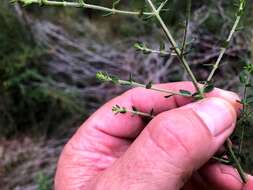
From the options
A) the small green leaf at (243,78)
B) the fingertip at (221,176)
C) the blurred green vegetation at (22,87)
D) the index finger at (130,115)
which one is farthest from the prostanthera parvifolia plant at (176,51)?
the blurred green vegetation at (22,87)

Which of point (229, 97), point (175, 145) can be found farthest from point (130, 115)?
point (175, 145)

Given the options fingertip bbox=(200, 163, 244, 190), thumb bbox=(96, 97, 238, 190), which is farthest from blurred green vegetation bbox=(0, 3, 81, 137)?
thumb bbox=(96, 97, 238, 190)

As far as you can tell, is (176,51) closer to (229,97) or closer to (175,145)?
(175,145)

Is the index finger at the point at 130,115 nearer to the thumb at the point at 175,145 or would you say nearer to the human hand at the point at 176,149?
the human hand at the point at 176,149

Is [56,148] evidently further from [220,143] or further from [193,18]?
[220,143]

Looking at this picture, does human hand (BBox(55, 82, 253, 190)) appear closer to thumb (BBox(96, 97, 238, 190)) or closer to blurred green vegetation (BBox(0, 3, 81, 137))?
thumb (BBox(96, 97, 238, 190))

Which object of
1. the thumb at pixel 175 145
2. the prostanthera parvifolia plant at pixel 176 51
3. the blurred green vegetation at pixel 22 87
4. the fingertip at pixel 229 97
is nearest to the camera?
the prostanthera parvifolia plant at pixel 176 51
